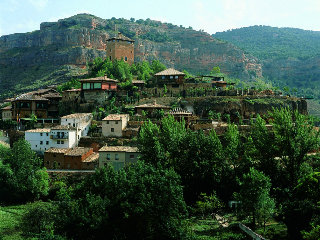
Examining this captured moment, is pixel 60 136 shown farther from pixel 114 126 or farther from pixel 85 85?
pixel 85 85

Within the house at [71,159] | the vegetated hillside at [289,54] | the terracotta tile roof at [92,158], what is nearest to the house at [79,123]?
the house at [71,159]

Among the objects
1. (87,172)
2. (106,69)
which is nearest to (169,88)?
(106,69)

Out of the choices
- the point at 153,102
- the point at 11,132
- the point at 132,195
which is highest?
the point at 153,102

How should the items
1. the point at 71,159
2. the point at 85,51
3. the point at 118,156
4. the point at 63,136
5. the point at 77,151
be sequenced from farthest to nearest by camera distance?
the point at 85,51
the point at 63,136
the point at 77,151
the point at 71,159
the point at 118,156

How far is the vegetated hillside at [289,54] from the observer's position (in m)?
134

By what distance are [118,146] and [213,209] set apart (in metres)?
17.1

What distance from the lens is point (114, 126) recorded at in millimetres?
53469

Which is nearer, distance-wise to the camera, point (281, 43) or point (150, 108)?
point (150, 108)

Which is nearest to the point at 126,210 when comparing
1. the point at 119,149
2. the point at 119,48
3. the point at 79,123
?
the point at 119,149

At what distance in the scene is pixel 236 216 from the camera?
35.8 meters

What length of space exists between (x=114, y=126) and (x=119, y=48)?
1654 inches

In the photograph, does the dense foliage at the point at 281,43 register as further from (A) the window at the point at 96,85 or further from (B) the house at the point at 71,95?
(B) the house at the point at 71,95

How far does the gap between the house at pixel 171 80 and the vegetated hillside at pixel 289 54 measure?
61131 millimetres

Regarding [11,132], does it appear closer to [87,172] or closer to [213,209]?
[87,172]
